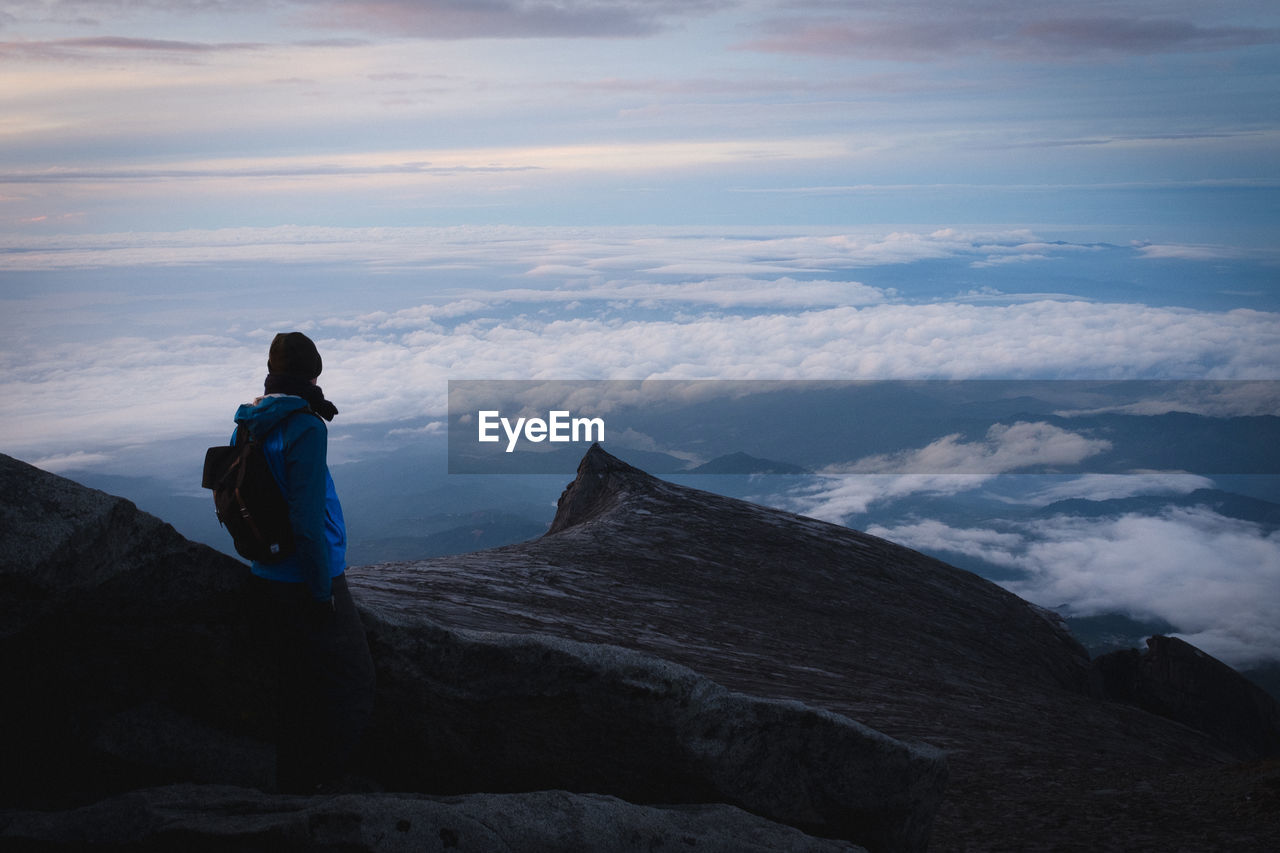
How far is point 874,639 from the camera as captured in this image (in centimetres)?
2006

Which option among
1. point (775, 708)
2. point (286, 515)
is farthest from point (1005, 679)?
point (286, 515)

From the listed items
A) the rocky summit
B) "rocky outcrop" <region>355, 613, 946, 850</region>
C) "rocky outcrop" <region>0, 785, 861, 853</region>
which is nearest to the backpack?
the rocky summit

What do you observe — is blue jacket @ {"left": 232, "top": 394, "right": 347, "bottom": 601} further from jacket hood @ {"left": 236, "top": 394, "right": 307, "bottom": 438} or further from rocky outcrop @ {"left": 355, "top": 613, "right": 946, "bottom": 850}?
rocky outcrop @ {"left": 355, "top": 613, "right": 946, "bottom": 850}

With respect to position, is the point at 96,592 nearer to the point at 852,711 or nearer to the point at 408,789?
the point at 408,789

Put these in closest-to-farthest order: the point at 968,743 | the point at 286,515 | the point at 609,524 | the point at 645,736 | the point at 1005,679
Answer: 1. the point at 286,515
2. the point at 645,736
3. the point at 968,743
4. the point at 1005,679
5. the point at 609,524

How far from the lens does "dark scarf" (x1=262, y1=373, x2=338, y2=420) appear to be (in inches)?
303

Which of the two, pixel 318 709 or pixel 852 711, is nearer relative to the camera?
pixel 318 709

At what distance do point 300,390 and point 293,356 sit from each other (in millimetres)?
274

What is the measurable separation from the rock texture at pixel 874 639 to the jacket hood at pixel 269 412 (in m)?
1.99

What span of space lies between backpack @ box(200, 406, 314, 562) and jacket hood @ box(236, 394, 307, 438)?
3cm

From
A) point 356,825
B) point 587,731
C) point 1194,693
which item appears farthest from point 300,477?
point 1194,693

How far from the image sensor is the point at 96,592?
24.6ft

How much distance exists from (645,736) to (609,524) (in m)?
15.3

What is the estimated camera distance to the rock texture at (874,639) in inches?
440
